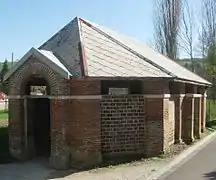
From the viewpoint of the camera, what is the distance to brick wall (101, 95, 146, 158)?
581 inches

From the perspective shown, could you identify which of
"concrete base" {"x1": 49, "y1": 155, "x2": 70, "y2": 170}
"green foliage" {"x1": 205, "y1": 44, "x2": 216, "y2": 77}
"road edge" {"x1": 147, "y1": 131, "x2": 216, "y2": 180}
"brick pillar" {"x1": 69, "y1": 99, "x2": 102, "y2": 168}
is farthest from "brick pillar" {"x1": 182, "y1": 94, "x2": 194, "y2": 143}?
"green foliage" {"x1": 205, "y1": 44, "x2": 216, "y2": 77}

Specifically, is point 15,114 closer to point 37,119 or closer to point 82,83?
point 37,119

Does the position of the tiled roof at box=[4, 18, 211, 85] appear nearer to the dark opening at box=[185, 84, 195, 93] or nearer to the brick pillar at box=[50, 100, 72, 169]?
the brick pillar at box=[50, 100, 72, 169]

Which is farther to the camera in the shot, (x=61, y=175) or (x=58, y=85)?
(x=58, y=85)

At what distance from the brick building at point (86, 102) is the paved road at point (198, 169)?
1.28 meters

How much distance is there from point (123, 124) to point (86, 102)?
5.89 feet

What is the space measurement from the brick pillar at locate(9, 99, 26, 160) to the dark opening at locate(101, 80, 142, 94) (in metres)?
3.09

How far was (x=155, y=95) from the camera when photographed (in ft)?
49.9

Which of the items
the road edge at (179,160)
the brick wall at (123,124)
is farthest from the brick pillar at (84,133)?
the road edge at (179,160)

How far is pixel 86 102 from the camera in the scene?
14.1 meters

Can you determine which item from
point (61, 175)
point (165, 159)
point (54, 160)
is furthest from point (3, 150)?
point (165, 159)

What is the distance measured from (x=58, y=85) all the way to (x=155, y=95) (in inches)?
138

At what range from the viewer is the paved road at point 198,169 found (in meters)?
12.5

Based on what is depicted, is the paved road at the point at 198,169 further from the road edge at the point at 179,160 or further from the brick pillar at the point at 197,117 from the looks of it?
the brick pillar at the point at 197,117
